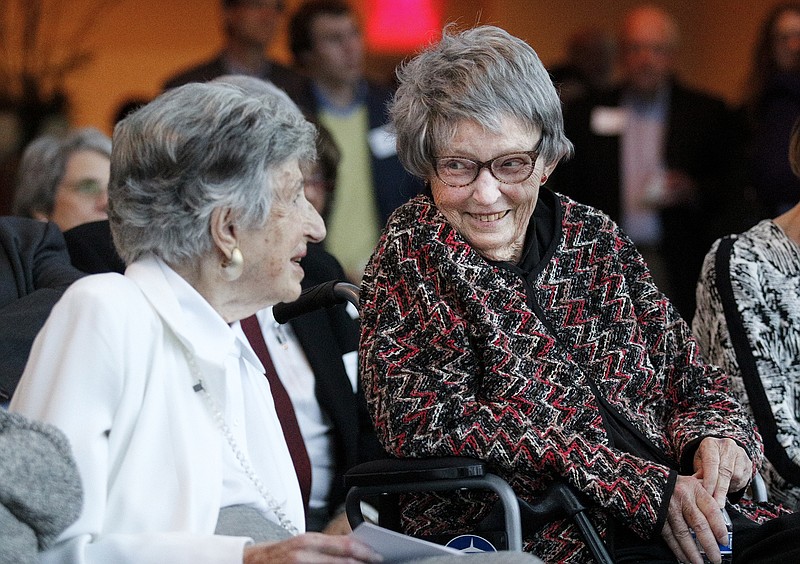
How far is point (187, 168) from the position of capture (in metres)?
1.95

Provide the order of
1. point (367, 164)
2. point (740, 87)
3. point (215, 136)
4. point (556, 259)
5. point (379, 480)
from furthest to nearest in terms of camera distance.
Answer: point (740, 87)
point (367, 164)
point (556, 259)
point (379, 480)
point (215, 136)

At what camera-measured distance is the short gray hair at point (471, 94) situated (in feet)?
7.82

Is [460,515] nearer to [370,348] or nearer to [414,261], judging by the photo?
[370,348]

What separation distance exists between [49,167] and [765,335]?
2390 mm

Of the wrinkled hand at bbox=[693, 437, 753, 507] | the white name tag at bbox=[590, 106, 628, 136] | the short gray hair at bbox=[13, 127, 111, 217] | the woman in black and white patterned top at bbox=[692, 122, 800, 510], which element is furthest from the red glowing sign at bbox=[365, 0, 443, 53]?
the wrinkled hand at bbox=[693, 437, 753, 507]

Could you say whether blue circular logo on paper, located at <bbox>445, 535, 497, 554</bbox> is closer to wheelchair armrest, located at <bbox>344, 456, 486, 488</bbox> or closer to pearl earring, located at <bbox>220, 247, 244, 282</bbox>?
wheelchair armrest, located at <bbox>344, 456, 486, 488</bbox>

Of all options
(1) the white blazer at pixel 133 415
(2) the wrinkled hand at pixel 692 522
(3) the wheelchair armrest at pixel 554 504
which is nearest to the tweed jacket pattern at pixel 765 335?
(2) the wrinkled hand at pixel 692 522

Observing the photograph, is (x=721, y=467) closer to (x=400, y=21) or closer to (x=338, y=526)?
(x=338, y=526)

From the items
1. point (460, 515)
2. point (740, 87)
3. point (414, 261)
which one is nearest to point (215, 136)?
point (414, 261)

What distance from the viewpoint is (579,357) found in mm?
2414

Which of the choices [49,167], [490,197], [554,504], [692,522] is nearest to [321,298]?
[490,197]

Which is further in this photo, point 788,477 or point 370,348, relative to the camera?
point 788,477

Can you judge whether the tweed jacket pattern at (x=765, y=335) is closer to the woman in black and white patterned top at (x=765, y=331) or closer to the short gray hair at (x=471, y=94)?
the woman in black and white patterned top at (x=765, y=331)

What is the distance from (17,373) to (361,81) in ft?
10.2
